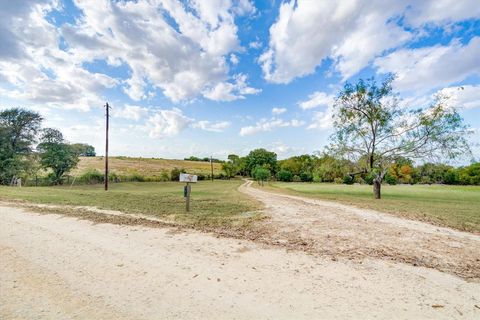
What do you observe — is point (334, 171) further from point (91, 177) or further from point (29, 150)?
point (29, 150)

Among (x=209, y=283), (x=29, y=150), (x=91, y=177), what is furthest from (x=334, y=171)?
(x=29, y=150)

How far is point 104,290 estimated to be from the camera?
414cm

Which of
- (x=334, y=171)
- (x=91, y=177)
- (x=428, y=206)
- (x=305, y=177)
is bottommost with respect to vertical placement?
(x=428, y=206)

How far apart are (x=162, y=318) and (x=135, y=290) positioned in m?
1.05

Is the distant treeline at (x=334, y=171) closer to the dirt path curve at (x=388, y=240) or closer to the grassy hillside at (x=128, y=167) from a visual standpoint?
the dirt path curve at (x=388, y=240)

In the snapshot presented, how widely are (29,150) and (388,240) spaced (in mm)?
45930

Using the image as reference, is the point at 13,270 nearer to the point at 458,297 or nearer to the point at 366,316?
the point at 366,316

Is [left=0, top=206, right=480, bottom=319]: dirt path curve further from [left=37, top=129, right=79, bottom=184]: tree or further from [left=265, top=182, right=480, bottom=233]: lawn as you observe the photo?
[left=37, top=129, right=79, bottom=184]: tree

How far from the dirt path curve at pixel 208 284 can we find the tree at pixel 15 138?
36.0 meters

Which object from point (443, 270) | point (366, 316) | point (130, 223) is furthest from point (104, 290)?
point (443, 270)

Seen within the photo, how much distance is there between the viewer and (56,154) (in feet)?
121

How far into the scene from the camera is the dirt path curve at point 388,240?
18.5 feet

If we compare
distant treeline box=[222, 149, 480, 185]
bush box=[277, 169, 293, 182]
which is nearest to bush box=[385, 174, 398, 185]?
distant treeline box=[222, 149, 480, 185]

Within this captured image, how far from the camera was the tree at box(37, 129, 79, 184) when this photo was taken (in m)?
36.4
